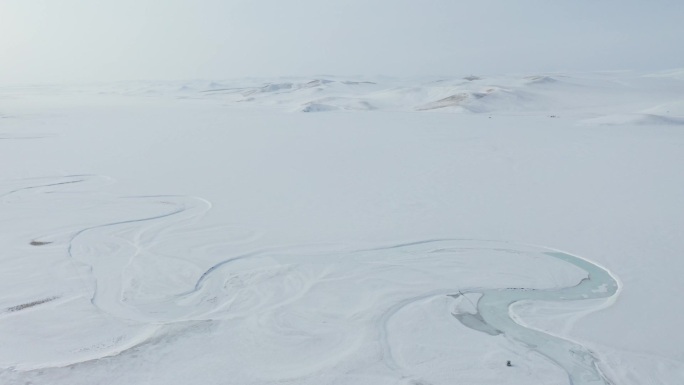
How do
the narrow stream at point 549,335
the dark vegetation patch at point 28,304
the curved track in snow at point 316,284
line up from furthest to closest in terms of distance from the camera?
the dark vegetation patch at point 28,304 < the curved track in snow at point 316,284 < the narrow stream at point 549,335

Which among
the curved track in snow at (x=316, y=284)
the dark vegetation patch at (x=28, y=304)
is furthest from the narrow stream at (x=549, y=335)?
the dark vegetation patch at (x=28, y=304)

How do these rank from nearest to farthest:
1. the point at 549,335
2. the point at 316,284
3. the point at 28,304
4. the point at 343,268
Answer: the point at 549,335
the point at 28,304
the point at 316,284
the point at 343,268

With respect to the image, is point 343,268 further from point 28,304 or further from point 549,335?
point 28,304

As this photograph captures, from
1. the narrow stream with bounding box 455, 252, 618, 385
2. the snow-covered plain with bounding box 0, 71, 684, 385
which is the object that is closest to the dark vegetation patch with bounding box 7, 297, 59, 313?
the snow-covered plain with bounding box 0, 71, 684, 385

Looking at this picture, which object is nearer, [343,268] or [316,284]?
[316,284]

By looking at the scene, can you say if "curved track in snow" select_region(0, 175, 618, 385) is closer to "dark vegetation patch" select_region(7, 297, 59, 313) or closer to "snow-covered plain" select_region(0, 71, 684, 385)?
"snow-covered plain" select_region(0, 71, 684, 385)

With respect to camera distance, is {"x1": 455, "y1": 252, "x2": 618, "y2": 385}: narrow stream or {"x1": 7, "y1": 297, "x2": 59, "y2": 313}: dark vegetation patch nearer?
{"x1": 455, "y1": 252, "x2": 618, "y2": 385}: narrow stream

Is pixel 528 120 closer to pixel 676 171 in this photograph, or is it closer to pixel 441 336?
pixel 676 171

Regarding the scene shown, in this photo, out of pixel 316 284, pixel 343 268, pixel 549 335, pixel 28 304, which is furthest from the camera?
pixel 343 268

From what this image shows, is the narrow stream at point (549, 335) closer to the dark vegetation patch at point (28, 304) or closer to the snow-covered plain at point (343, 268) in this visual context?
the snow-covered plain at point (343, 268)

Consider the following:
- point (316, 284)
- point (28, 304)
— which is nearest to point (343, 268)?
point (316, 284)
